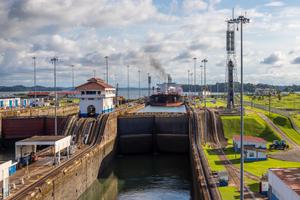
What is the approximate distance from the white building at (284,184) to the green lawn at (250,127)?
35.7 meters

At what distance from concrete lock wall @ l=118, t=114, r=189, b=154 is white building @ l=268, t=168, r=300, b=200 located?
141ft

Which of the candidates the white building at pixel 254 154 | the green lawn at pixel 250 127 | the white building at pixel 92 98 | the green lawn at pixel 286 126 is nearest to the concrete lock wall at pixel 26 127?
the white building at pixel 92 98

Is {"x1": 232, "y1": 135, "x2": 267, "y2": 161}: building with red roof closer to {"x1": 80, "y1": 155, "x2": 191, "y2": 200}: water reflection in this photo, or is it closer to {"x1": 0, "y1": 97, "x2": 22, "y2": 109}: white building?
{"x1": 80, "y1": 155, "x2": 191, "y2": 200}: water reflection

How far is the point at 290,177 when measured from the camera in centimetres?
2900

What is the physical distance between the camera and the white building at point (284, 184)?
2575 cm

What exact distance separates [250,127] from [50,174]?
4135cm

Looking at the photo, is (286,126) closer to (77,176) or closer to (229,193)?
(229,193)

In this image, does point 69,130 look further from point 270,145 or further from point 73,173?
point 270,145

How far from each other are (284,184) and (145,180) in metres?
30.6

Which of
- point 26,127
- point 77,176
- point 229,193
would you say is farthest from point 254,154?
point 26,127

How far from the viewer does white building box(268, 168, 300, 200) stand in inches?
1014

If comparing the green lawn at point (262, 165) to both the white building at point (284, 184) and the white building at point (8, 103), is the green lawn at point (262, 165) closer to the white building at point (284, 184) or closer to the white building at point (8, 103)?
the white building at point (284, 184)

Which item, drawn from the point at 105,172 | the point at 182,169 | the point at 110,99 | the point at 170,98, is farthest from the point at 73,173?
the point at 170,98

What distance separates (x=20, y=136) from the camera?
78625mm
